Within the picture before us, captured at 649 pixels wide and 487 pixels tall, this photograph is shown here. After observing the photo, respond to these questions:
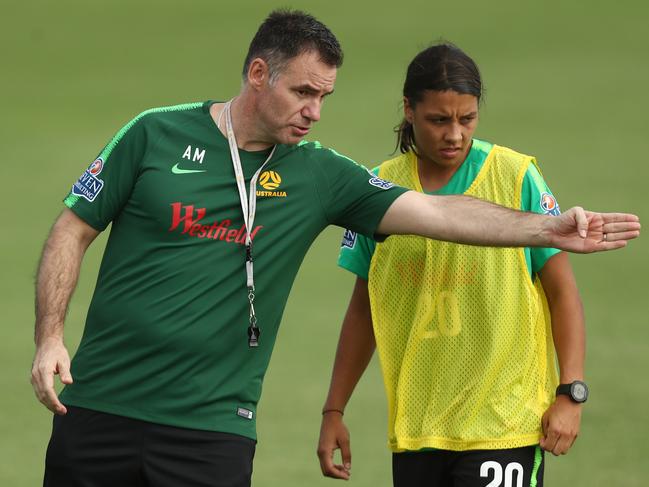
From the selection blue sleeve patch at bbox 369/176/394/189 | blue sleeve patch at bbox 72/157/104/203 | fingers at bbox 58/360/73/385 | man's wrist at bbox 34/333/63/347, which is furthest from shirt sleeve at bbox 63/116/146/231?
blue sleeve patch at bbox 369/176/394/189

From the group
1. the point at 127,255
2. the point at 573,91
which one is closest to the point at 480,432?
the point at 127,255

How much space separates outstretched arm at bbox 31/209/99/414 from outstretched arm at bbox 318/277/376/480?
0.97 metres

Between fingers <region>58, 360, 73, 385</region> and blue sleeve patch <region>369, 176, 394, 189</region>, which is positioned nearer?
fingers <region>58, 360, 73, 385</region>

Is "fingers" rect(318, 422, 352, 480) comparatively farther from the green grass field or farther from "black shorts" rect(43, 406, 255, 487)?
the green grass field

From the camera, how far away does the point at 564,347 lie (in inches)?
189

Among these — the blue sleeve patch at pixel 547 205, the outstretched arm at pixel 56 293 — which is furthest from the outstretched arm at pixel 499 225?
the outstretched arm at pixel 56 293

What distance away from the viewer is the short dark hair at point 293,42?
15.5 feet

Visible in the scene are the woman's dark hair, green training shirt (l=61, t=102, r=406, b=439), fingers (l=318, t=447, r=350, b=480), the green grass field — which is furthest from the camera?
the green grass field

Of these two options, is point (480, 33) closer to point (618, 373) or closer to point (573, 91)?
point (573, 91)

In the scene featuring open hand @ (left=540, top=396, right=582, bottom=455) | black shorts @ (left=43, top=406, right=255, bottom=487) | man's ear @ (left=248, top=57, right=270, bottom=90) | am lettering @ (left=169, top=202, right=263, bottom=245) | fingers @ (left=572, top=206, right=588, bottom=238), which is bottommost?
black shorts @ (left=43, top=406, right=255, bottom=487)

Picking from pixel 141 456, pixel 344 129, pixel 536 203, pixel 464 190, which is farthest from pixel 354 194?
pixel 344 129

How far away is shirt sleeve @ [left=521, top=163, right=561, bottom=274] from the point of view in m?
4.81

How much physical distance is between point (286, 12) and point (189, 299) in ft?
3.32

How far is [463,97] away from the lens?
15.9 ft
